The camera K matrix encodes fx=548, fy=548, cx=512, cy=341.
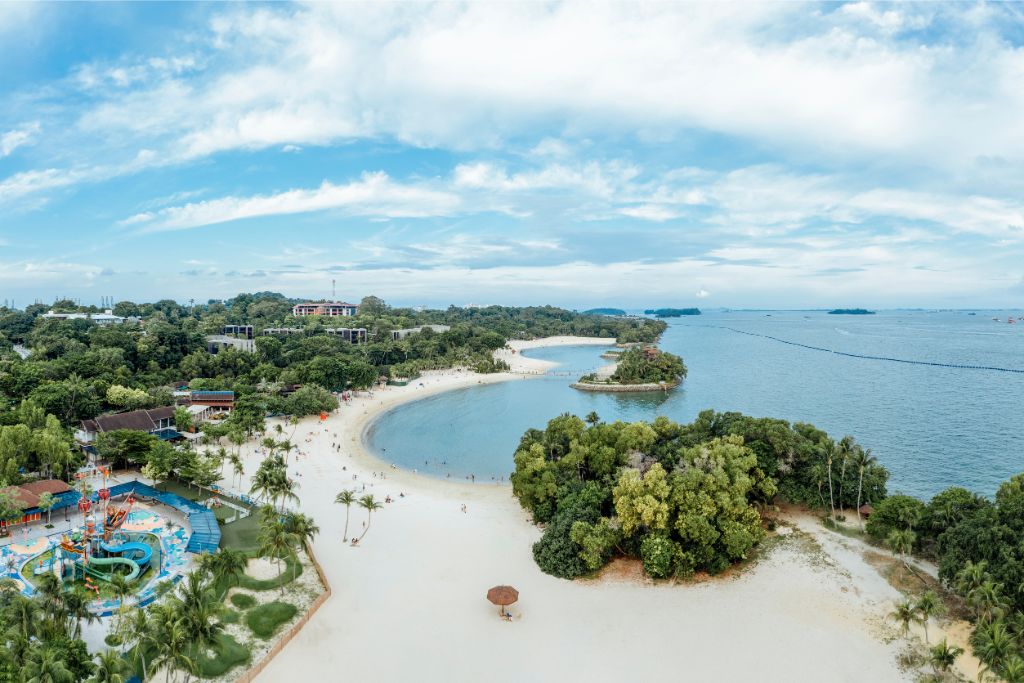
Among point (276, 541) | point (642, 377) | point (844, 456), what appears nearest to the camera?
point (276, 541)

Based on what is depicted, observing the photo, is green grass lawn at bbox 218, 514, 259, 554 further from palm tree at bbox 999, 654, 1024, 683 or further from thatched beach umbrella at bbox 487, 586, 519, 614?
palm tree at bbox 999, 654, 1024, 683

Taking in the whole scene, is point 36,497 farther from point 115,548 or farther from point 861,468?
point 861,468

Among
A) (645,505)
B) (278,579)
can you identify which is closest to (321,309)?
(278,579)

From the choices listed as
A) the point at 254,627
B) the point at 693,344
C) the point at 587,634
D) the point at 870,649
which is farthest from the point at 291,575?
the point at 693,344

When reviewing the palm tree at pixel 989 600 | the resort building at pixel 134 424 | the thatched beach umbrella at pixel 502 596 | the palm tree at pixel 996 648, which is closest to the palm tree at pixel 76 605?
the thatched beach umbrella at pixel 502 596

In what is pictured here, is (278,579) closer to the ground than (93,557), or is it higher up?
closer to the ground

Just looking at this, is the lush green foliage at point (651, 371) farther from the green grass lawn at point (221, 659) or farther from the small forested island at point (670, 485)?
the green grass lawn at point (221, 659)

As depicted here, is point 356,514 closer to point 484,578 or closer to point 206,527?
point 206,527
